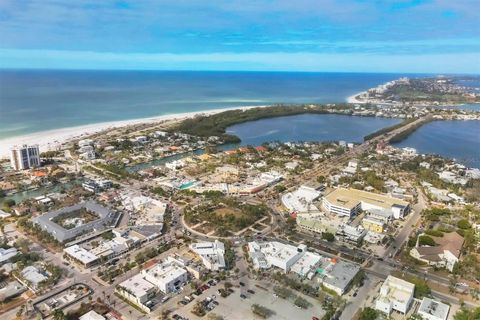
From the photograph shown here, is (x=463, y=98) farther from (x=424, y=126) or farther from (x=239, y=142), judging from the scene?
(x=239, y=142)

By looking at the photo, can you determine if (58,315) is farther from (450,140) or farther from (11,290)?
(450,140)

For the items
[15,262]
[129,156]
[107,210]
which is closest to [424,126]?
[129,156]

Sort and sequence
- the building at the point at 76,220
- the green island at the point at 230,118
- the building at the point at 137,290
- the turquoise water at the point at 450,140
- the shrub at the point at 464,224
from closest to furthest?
1. the building at the point at 137,290
2. the building at the point at 76,220
3. the shrub at the point at 464,224
4. the turquoise water at the point at 450,140
5. the green island at the point at 230,118

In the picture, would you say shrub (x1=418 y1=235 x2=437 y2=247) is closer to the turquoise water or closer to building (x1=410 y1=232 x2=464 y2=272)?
building (x1=410 y1=232 x2=464 y2=272)

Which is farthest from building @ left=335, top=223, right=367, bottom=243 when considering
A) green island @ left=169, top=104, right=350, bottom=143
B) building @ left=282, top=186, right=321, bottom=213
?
green island @ left=169, top=104, right=350, bottom=143

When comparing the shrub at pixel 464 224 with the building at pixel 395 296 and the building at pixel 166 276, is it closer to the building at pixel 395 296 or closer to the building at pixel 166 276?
the building at pixel 395 296

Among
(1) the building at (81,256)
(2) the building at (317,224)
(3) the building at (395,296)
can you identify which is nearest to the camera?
(3) the building at (395,296)

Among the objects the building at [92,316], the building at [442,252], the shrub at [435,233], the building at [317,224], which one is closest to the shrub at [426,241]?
the building at [442,252]
